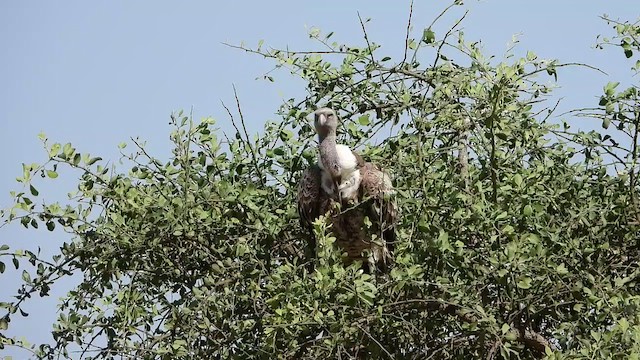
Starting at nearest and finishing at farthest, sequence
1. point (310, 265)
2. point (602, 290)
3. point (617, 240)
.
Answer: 1. point (602, 290)
2. point (617, 240)
3. point (310, 265)

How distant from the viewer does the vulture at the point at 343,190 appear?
687 cm

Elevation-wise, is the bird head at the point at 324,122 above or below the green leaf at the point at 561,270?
above

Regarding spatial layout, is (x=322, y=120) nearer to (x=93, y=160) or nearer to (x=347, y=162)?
(x=347, y=162)

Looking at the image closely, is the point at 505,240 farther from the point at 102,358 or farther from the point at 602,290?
the point at 102,358

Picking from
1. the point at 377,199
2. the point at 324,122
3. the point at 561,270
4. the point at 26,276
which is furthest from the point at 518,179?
the point at 26,276

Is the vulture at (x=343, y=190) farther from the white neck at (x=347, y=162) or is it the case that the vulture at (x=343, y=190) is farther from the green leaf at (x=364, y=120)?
the green leaf at (x=364, y=120)

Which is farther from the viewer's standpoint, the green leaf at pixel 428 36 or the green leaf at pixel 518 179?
the green leaf at pixel 428 36

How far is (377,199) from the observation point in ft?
22.3

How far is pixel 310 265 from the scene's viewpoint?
19.9ft

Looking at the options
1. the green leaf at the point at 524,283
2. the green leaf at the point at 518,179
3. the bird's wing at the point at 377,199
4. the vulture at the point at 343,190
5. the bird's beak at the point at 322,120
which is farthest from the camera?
the bird's beak at the point at 322,120

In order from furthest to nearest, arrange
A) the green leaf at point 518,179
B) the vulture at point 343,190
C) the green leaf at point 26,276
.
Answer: the vulture at point 343,190 → the green leaf at point 26,276 → the green leaf at point 518,179

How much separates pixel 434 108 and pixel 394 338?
1.04 m

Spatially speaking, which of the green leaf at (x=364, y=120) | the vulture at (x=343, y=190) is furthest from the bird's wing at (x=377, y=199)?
the green leaf at (x=364, y=120)

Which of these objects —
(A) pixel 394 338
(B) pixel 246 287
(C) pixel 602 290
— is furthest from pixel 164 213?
(C) pixel 602 290
